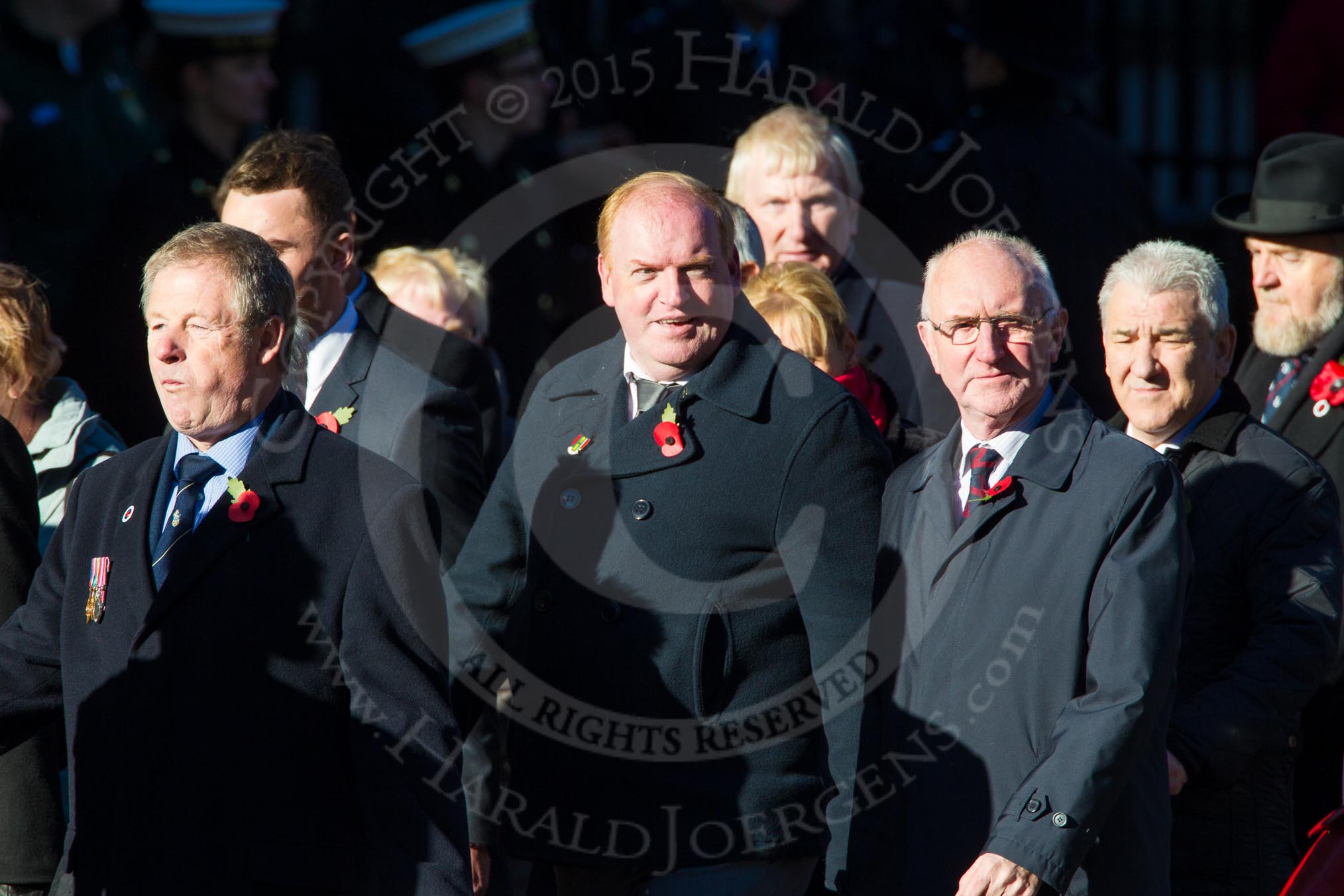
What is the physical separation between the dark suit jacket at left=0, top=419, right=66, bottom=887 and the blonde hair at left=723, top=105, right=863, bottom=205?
2108 mm

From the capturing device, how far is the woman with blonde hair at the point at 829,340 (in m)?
4.02

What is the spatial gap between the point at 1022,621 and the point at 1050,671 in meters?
0.10

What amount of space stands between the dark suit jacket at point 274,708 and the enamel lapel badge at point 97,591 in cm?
2

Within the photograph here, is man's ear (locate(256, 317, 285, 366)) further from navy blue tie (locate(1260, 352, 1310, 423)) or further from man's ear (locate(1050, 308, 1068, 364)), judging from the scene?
navy blue tie (locate(1260, 352, 1310, 423))

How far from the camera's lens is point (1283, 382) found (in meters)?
4.76

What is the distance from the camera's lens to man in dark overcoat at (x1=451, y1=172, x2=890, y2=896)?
3.26 metres

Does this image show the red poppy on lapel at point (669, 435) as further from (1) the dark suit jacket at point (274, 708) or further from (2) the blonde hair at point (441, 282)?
(2) the blonde hair at point (441, 282)

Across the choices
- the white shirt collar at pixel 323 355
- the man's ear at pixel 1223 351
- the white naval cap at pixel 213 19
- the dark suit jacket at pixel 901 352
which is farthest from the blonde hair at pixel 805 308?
the white naval cap at pixel 213 19

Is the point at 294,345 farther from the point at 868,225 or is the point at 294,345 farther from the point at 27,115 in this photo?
the point at 27,115

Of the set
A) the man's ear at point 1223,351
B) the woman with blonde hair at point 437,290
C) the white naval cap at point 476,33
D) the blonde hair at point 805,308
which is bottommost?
the man's ear at point 1223,351

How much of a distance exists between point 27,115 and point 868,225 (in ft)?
10.1

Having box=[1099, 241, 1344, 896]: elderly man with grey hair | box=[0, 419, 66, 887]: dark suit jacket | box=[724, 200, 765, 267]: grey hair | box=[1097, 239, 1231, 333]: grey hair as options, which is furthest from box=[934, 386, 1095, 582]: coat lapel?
box=[0, 419, 66, 887]: dark suit jacket

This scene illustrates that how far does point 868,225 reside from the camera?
19.1 feet

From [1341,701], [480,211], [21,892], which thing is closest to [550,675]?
[21,892]
